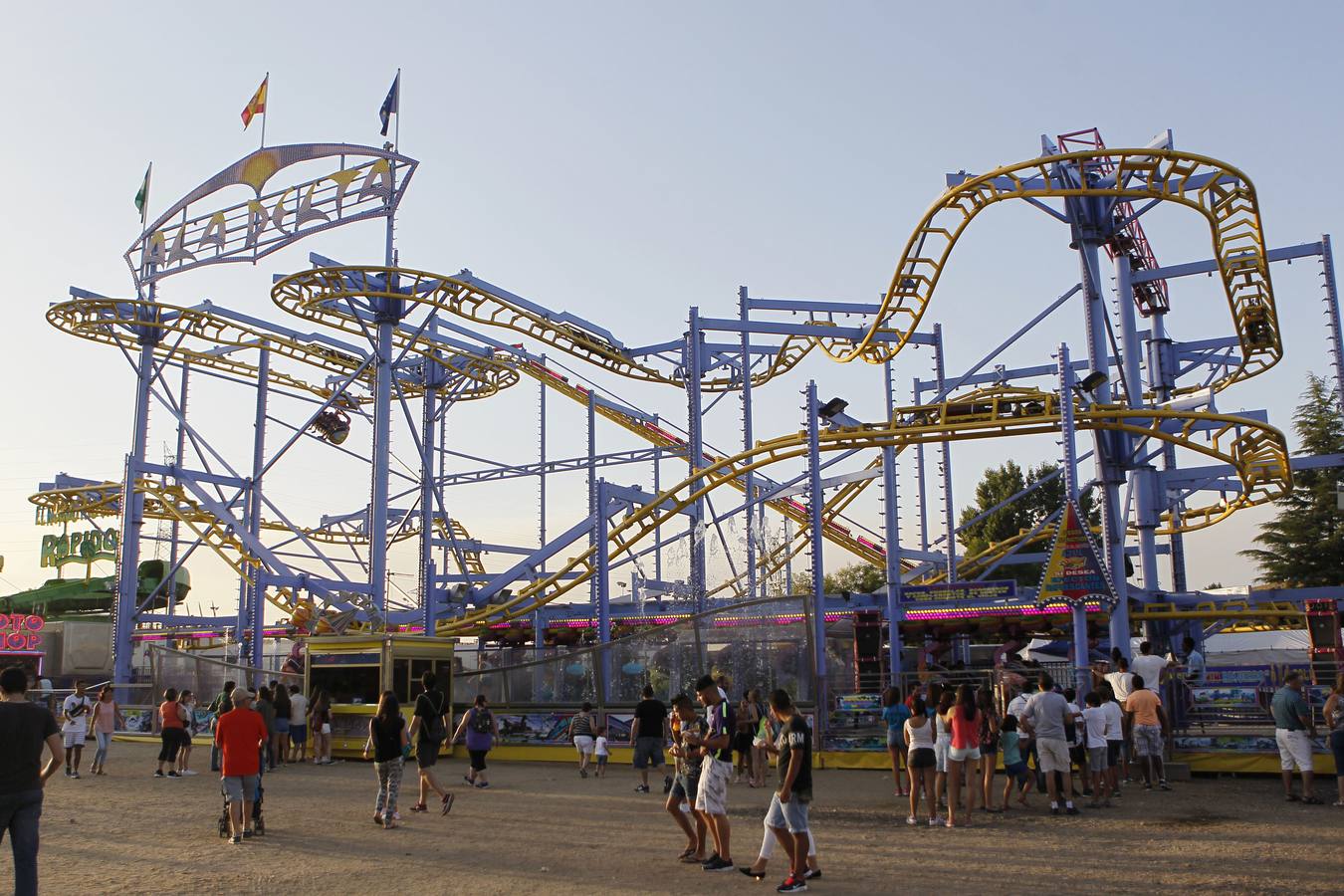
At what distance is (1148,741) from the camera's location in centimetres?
1405

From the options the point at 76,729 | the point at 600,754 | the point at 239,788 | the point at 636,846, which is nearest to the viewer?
the point at 636,846

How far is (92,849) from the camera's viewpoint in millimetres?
10805

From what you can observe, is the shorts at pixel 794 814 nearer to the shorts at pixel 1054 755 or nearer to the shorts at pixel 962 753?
the shorts at pixel 962 753

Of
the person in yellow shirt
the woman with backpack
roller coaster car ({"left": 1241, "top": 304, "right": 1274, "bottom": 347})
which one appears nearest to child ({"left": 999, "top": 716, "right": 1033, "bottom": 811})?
the person in yellow shirt

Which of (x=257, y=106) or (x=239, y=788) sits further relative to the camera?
(x=257, y=106)

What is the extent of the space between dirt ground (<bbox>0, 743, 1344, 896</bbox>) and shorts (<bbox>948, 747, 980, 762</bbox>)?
0.68 m

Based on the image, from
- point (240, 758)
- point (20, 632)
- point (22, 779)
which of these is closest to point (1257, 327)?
point (240, 758)

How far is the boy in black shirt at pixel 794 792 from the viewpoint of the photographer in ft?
27.4

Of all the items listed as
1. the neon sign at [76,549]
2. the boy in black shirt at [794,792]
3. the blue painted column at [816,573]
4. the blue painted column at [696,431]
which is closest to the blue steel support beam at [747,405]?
the blue painted column at [696,431]

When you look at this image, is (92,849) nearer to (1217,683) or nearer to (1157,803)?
(1157,803)

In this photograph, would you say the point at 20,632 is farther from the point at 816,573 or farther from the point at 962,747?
the point at 962,747

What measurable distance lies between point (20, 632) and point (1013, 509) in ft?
133

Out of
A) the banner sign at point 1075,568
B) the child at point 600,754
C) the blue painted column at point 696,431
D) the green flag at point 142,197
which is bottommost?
the child at point 600,754

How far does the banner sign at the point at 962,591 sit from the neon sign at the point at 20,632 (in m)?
32.2
